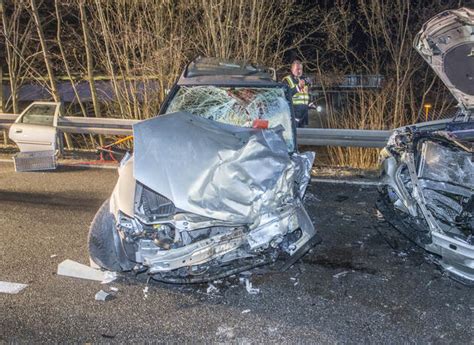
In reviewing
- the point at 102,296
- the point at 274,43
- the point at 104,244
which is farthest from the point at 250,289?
the point at 274,43

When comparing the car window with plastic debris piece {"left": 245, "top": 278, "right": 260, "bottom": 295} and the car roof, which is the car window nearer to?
the car roof

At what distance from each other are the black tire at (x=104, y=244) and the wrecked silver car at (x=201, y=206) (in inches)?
0.4

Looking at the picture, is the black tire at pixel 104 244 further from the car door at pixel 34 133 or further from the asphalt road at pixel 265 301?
the car door at pixel 34 133

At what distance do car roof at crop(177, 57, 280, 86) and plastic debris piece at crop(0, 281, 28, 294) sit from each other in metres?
2.62

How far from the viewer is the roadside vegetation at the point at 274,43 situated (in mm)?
11336

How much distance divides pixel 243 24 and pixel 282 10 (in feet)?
3.14

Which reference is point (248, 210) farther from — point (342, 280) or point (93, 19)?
point (93, 19)

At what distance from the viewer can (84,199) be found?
6539 mm

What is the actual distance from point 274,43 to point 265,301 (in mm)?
9087

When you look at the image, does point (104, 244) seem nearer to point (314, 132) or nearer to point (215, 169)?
point (215, 169)

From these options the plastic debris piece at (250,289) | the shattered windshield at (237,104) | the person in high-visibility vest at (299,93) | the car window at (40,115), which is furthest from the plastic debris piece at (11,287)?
the person in high-visibility vest at (299,93)

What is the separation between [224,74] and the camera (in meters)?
5.61

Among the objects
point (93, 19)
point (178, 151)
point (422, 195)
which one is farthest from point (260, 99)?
point (93, 19)

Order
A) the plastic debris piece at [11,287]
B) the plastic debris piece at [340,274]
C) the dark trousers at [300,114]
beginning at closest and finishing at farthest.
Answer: the plastic debris piece at [11,287], the plastic debris piece at [340,274], the dark trousers at [300,114]
